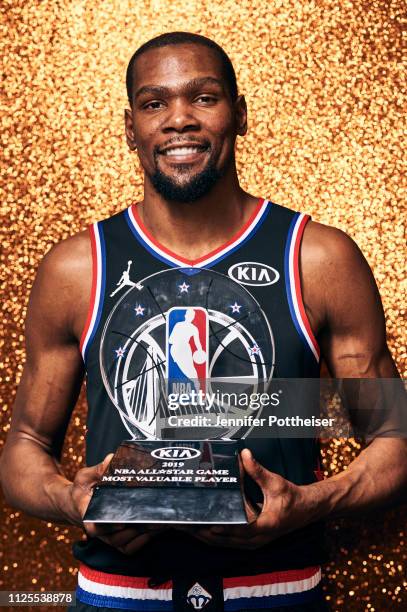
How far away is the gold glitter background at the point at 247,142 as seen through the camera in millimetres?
1489

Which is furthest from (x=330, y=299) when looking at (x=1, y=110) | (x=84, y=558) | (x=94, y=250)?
(x=1, y=110)

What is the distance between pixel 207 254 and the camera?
1.27 meters

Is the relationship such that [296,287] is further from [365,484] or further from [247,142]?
[247,142]

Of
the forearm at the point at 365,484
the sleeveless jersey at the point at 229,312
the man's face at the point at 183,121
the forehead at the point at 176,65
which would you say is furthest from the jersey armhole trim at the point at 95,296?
the forearm at the point at 365,484

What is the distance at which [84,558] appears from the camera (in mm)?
1207

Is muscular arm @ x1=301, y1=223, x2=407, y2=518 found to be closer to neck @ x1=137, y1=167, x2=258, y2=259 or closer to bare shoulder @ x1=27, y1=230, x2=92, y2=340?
neck @ x1=137, y1=167, x2=258, y2=259

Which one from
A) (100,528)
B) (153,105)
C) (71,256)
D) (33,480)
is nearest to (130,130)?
(153,105)

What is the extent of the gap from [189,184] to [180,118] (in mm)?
76

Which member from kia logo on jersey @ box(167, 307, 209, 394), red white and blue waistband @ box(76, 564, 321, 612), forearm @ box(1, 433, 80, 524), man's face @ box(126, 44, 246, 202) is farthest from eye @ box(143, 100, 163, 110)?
red white and blue waistband @ box(76, 564, 321, 612)

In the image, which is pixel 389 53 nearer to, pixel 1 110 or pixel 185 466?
pixel 1 110

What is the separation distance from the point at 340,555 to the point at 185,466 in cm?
57

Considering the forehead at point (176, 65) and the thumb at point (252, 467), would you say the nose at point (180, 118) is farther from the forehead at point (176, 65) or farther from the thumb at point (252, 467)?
the thumb at point (252, 467)

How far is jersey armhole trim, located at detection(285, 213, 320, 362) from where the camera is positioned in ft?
3.96

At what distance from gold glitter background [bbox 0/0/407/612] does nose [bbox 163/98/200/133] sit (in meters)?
0.28
